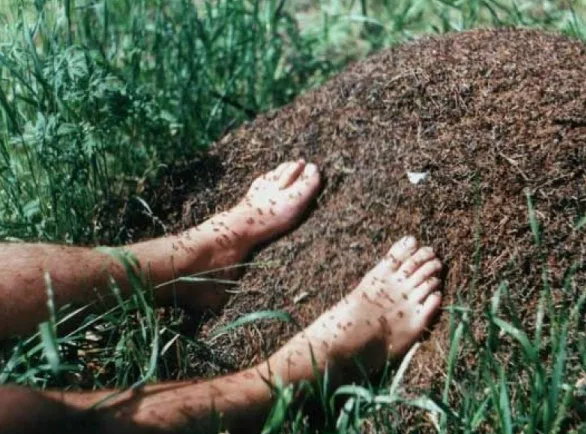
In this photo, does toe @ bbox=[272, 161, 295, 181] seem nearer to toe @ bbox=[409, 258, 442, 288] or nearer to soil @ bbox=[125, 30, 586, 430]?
soil @ bbox=[125, 30, 586, 430]

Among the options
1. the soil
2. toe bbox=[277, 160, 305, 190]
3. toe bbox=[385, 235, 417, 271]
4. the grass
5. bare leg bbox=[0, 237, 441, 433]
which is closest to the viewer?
bare leg bbox=[0, 237, 441, 433]

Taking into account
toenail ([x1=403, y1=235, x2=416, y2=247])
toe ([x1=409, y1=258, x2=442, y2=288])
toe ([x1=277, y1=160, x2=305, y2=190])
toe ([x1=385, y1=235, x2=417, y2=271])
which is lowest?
toe ([x1=409, y1=258, x2=442, y2=288])

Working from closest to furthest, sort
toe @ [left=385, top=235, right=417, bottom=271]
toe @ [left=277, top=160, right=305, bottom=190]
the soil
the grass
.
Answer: the grass → the soil → toe @ [left=385, top=235, right=417, bottom=271] → toe @ [left=277, top=160, right=305, bottom=190]

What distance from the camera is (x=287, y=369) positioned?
108 inches

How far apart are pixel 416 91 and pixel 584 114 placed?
0.46 meters

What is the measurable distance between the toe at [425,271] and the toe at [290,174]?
21.6 inches

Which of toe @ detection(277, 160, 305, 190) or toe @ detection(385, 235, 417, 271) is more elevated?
toe @ detection(277, 160, 305, 190)

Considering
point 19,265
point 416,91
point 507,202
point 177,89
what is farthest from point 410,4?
point 19,265

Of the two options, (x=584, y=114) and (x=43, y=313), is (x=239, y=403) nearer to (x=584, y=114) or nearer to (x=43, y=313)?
(x=43, y=313)

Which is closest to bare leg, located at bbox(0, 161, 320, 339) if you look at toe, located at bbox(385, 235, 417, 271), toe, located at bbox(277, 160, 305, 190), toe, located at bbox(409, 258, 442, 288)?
toe, located at bbox(277, 160, 305, 190)

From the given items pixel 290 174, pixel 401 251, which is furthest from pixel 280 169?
pixel 401 251

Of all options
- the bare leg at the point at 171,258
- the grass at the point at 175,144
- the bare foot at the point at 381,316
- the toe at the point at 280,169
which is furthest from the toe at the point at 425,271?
the toe at the point at 280,169

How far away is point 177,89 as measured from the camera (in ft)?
13.0

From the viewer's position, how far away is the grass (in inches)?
99.7
